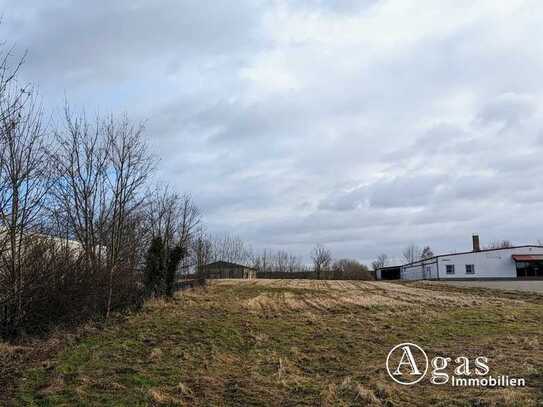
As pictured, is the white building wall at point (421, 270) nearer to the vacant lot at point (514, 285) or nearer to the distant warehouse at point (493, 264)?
the distant warehouse at point (493, 264)

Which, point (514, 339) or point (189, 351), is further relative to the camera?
point (514, 339)

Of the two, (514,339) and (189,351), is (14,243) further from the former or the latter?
(514,339)

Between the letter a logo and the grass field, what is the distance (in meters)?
0.23

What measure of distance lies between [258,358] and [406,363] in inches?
111

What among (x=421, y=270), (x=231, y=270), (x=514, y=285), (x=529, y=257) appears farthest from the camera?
(x=231, y=270)

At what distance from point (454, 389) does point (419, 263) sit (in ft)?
226

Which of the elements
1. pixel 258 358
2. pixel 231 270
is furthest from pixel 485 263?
pixel 258 358

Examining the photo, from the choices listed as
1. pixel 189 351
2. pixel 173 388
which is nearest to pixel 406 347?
pixel 189 351

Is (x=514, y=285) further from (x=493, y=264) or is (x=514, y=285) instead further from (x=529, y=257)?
(x=529, y=257)

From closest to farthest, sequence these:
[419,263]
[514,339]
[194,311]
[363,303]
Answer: [514,339] < [194,311] < [363,303] < [419,263]

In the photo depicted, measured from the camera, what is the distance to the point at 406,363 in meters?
8.90

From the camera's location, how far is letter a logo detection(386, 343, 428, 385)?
7723mm

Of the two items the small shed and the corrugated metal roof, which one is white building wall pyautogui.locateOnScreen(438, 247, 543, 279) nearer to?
the corrugated metal roof

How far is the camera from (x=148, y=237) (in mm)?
21172
